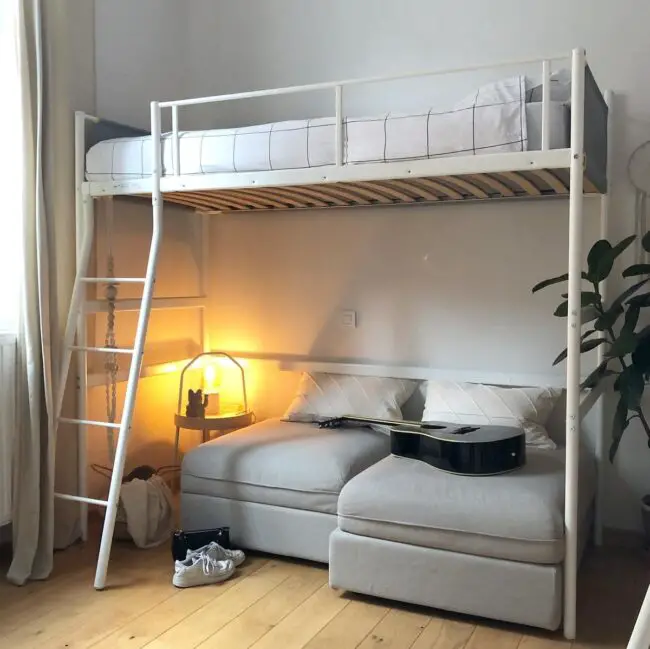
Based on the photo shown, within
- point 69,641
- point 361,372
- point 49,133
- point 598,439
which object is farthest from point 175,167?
point 598,439

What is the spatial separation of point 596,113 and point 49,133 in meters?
2.02

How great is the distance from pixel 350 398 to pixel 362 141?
1.36 m

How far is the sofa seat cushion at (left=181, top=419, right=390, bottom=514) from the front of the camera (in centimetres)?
282

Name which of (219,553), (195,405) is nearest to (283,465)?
(219,553)

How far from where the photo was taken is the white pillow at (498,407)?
10.0 ft

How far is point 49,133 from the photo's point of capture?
2.80m

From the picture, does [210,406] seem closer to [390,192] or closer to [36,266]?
[36,266]

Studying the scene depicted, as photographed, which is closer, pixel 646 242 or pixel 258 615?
pixel 258 615

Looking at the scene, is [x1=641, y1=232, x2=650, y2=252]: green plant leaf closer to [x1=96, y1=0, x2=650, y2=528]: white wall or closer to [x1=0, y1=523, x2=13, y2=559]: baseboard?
[x1=96, y1=0, x2=650, y2=528]: white wall

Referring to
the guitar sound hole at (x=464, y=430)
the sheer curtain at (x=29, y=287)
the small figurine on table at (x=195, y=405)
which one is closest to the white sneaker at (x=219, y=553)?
the sheer curtain at (x=29, y=287)

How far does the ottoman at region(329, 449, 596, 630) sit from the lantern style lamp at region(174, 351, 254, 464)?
3.52 ft

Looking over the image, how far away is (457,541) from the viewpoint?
240 cm

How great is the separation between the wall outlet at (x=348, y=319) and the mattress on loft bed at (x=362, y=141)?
119cm

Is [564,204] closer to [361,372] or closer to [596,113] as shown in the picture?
[596,113]
